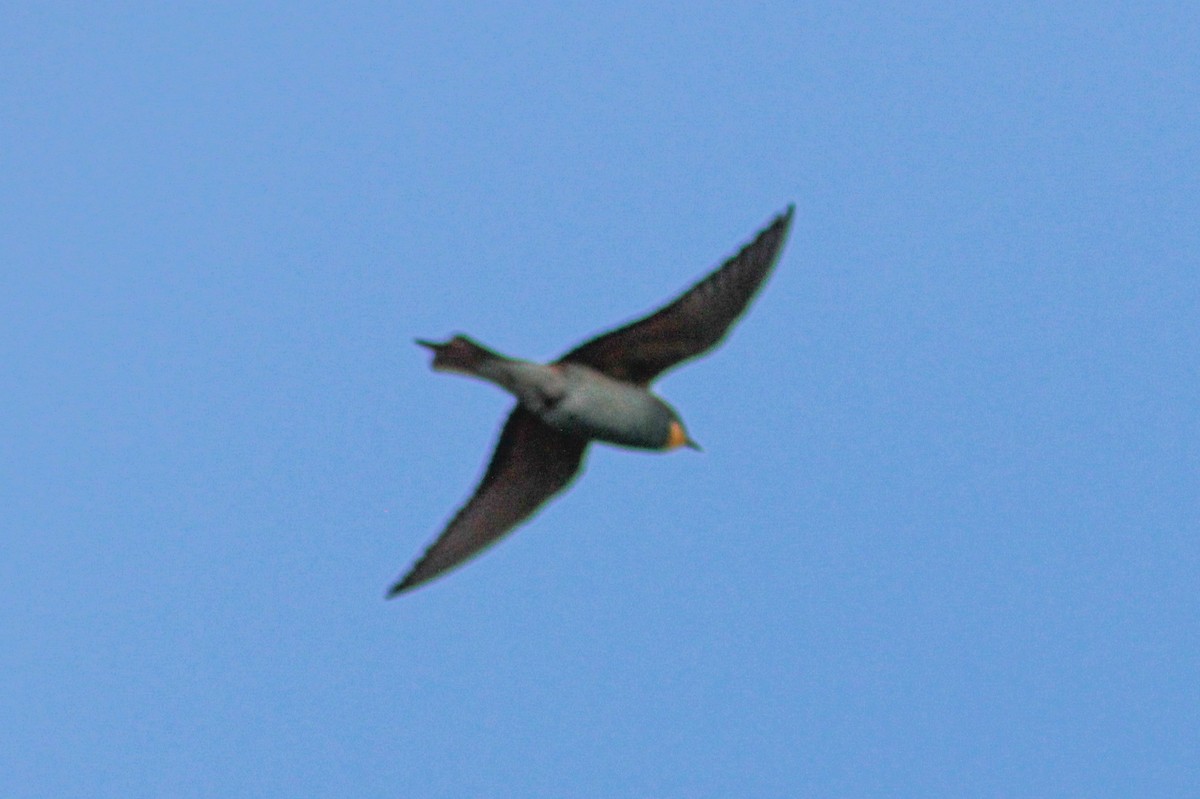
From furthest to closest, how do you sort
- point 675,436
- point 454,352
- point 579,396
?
point 675,436
point 579,396
point 454,352

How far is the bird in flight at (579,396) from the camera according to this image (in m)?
10.2

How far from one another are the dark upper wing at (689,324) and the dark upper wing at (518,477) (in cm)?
60

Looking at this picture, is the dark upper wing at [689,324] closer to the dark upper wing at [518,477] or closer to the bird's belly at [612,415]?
the bird's belly at [612,415]

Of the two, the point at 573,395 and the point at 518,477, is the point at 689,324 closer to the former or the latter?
the point at 573,395

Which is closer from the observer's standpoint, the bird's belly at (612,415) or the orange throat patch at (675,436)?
the bird's belly at (612,415)

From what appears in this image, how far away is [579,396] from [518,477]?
2.94ft

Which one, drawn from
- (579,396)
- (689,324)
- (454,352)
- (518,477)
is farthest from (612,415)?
(454,352)

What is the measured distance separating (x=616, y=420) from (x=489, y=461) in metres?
1.06

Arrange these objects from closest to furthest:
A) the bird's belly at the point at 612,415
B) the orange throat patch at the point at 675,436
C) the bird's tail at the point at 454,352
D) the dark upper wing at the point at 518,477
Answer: the bird's tail at the point at 454,352
the bird's belly at the point at 612,415
the orange throat patch at the point at 675,436
the dark upper wing at the point at 518,477

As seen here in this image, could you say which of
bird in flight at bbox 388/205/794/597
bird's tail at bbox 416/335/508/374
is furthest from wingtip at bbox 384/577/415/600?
bird's tail at bbox 416/335/508/374

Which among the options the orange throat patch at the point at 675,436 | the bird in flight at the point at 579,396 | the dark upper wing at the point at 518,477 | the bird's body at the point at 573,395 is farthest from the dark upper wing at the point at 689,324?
the dark upper wing at the point at 518,477

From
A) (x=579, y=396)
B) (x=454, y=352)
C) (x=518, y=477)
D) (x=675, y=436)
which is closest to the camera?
(x=454, y=352)

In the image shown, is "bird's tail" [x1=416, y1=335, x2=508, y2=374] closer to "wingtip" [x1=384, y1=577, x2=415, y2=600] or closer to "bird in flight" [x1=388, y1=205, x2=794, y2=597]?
"bird in flight" [x1=388, y1=205, x2=794, y2=597]

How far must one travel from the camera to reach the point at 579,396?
1021 centimetres
